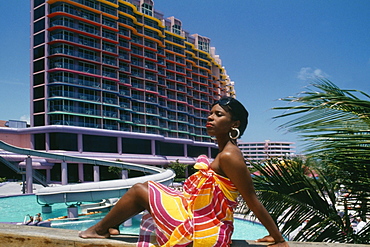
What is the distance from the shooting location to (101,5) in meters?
38.9

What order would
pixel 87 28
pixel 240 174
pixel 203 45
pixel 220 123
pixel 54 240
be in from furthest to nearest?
1. pixel 203 45
2. pixel 87 28
3. pixel 54 240
4. pixel 220 123
5. pixel 240 174

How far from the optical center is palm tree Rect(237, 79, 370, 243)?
7.19 ft

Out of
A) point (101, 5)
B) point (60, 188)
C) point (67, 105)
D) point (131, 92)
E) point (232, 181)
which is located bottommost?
point (60, 188)

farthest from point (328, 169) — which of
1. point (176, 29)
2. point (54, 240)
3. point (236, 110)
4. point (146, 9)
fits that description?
point (176, 29)

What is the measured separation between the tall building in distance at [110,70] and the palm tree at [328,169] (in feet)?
108

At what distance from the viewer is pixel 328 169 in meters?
2.85

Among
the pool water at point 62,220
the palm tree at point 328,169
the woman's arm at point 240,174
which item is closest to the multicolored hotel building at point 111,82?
the pool water at point 62,220

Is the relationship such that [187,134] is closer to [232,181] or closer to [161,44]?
[161,44]

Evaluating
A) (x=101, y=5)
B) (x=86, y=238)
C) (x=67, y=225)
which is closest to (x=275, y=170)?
(x=86, y=238)

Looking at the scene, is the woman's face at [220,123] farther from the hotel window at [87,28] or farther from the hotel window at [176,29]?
the hotel window at [176,29]

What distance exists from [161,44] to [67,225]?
36.1 meters

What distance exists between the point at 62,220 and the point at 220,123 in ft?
45.8

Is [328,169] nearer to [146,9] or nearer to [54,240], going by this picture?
[54,240]

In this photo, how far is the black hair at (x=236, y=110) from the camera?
6.10 feet
